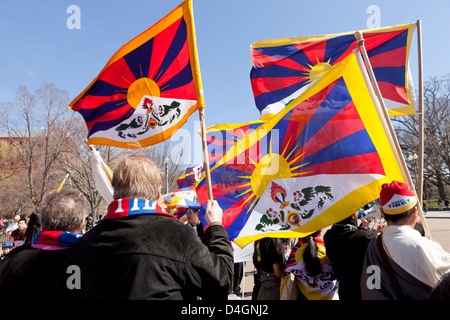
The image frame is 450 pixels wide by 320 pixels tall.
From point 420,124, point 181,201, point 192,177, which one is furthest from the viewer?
point 192,177

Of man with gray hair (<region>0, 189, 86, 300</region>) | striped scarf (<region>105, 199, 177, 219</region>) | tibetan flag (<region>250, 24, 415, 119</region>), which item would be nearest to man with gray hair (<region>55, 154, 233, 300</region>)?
striped scarf (<region>105, 199, 177, 219</region>)

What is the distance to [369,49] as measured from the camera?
16.4 feet

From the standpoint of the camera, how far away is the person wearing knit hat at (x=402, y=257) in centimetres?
204

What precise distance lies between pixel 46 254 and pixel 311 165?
2555mm

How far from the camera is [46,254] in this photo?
2160 mm

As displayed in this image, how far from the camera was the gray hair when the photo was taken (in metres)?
2.36

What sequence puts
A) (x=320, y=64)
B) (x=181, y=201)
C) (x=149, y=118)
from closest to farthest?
(x=149, y=118) → (x=320, y=64) → (x=181, y=201)

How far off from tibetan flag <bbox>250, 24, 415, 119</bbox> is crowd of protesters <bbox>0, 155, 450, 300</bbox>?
285cm

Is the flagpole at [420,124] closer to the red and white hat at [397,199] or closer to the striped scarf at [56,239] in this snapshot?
the red and white hat at [397,199]

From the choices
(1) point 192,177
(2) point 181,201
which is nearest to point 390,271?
(2) point 181,201

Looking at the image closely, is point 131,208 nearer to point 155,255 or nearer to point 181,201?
point 155,255

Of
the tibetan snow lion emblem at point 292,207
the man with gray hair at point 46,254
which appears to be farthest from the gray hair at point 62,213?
the tibetan snow lion emblem at point 292,207
